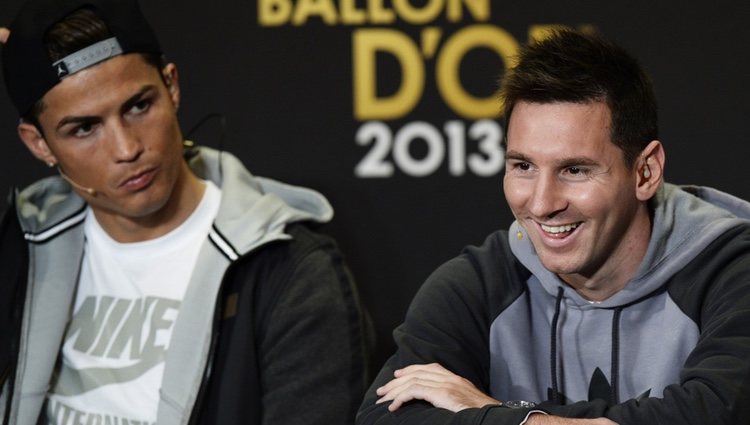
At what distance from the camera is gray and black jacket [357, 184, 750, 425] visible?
6.20 feet

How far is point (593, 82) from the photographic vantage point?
1.96 metres

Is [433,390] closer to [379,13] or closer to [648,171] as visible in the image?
[648,171]

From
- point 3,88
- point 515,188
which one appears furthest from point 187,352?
point 3,88

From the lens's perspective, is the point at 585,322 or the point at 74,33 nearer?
the point at 585,322

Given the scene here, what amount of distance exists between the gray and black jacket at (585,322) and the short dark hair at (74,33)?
84 cm

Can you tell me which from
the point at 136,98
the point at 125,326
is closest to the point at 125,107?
the point at 136,98

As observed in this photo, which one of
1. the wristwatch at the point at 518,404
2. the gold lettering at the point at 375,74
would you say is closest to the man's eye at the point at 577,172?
the wristwatch at the point at 518,404

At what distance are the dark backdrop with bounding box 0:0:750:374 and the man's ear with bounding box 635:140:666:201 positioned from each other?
83 cm

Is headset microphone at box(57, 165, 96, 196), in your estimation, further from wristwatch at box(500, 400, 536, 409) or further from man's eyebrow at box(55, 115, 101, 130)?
wristwatch at box(500, 400, 536, 409)

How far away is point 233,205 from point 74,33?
0.45 m

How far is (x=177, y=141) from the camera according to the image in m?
2.47

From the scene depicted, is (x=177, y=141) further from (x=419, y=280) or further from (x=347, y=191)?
(x=419, y=280)

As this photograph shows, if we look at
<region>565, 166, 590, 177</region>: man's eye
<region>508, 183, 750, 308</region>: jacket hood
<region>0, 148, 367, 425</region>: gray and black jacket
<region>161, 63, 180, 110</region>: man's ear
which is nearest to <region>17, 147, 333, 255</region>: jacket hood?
<region>0, 148, 367, 425</region>: gray and black jacket

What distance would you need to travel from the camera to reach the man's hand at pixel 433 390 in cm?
190
